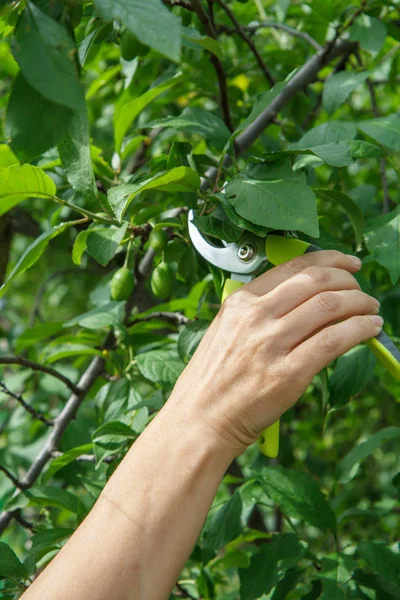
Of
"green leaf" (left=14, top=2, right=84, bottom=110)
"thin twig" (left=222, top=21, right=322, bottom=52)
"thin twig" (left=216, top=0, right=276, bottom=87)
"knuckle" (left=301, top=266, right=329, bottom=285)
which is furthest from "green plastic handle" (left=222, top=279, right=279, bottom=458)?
"thin twig" (left=222, top=21, right=322, bottom=52)

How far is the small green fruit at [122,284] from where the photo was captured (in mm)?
1226

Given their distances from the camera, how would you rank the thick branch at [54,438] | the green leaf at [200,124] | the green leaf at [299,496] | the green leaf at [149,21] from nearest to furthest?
the green leaf at [149,21]
the green leaf at [200,124]
the green leaf at [299,496]
the thick branch at [54,438]

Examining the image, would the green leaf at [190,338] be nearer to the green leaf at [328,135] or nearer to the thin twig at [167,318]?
the thin twig at [167,318]

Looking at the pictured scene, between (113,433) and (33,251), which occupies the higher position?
(33,251)

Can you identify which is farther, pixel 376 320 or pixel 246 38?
pixel 246 38

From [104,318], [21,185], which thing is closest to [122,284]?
[104,318]

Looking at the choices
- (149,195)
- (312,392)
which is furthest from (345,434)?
(149,195)

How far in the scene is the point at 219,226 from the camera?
99 centimetres

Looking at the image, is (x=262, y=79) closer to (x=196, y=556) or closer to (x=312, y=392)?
(x=312, y=392)

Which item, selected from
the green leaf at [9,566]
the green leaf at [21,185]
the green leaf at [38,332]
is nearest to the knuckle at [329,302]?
the green leaf at [21,185]

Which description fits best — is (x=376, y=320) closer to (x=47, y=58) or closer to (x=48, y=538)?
(x=47, y=58)

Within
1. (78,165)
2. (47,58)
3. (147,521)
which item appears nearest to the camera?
(47,58)

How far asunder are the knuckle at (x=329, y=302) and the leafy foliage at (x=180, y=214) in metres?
Result: 0.11

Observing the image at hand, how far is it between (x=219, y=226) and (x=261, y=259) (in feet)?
0.25
